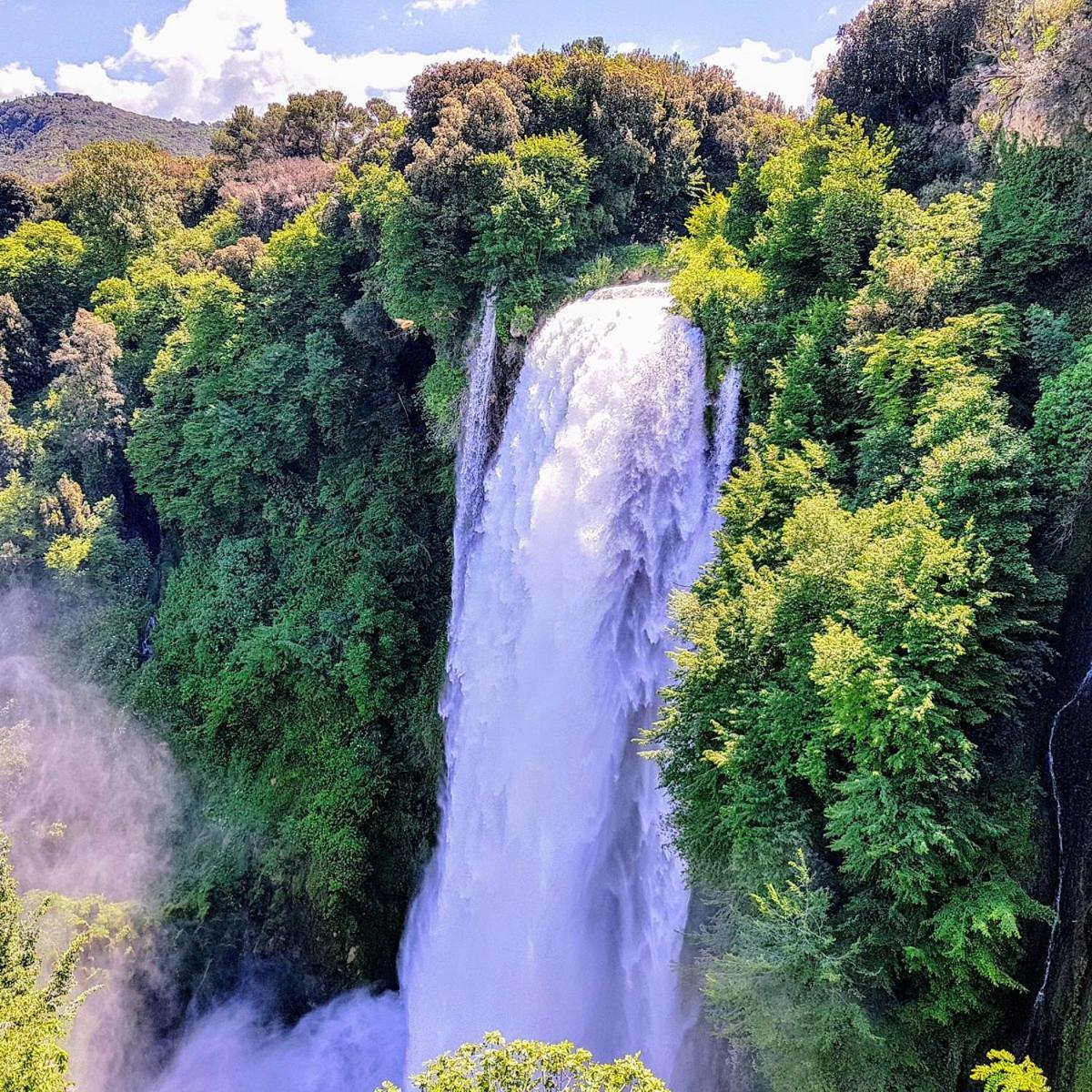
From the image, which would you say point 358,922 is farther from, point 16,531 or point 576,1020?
point 16,531

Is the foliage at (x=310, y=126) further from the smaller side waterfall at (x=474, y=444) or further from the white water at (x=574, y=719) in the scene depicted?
the white water at (x=574, y=719)

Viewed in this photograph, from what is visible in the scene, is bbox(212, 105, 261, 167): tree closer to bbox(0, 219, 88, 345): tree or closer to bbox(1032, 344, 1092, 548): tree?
bbox(0, 219, 88, 345): tree

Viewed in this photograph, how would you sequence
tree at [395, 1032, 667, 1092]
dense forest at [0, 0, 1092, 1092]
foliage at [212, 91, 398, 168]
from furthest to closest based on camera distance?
foliage at [212, 91, 398, 168] → dense forest at [0, 0, 1092, 1092] → tree at [395, 1032, 667, 1092]

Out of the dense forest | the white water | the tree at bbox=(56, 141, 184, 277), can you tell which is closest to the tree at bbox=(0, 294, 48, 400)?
the dense forest

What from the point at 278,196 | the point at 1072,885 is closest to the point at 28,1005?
the point at 1072,885

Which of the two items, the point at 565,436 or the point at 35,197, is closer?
the point at 565,436

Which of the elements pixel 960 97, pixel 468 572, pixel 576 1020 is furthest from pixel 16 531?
pixel 960 97
